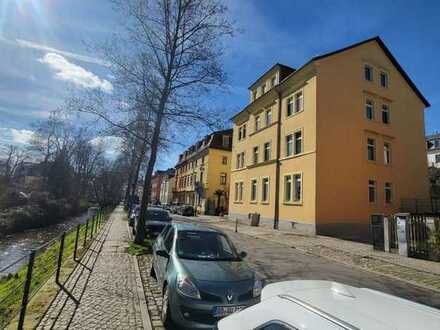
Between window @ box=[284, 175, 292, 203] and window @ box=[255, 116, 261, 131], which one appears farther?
window @ box=[255, 116, 261, 131]

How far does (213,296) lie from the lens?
15.9ft

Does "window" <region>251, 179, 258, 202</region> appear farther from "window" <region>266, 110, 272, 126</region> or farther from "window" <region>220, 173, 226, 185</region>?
"window" <region>220, 173, 226, 185</region>

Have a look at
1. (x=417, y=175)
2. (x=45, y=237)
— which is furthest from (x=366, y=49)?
(x=45, y=237)

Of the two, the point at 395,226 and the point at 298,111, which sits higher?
the point at 298,111

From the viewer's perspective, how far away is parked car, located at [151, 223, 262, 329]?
4.78 m

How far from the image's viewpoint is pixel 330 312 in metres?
1.90

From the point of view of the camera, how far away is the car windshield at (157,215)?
17234 mm

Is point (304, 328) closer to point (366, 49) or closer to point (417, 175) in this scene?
point (366, 49)

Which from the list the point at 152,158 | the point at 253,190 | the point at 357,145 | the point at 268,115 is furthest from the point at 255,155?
the point at 152,158

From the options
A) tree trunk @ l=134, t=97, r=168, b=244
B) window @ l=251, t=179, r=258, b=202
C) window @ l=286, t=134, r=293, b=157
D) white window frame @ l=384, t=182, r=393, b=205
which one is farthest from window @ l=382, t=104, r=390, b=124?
tree trunk @ l=134, t=97, r=168, b=244

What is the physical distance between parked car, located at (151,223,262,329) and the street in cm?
274

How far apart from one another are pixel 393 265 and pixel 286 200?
44.5 feet

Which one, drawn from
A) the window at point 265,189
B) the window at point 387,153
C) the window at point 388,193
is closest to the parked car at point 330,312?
the window at point 388,193

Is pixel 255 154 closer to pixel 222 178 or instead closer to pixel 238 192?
pixel 238 192
